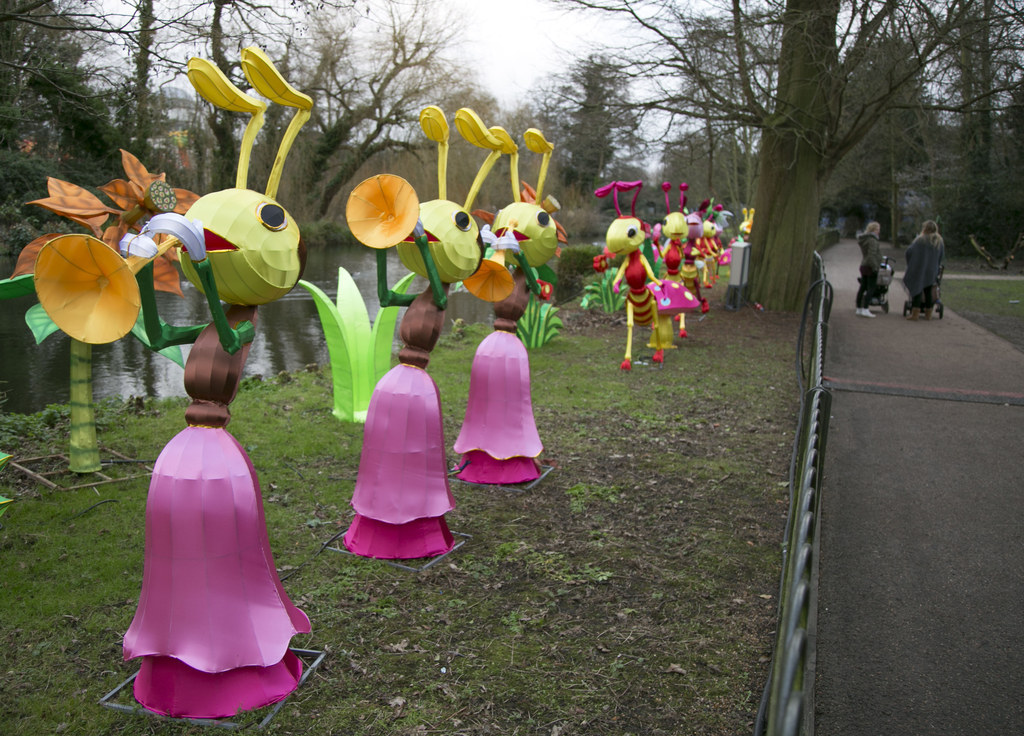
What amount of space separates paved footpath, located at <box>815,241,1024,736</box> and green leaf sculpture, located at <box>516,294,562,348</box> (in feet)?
12.6

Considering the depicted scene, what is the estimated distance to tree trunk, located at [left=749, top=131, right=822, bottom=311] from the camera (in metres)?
12.9

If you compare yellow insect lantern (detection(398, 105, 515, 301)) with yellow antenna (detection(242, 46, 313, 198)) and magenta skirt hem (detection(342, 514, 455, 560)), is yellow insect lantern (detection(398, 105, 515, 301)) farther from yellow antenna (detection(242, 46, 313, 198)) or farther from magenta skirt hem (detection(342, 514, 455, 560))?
magenta skirt hem (detection(342, 514, 455, 560))

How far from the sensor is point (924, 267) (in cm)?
1209

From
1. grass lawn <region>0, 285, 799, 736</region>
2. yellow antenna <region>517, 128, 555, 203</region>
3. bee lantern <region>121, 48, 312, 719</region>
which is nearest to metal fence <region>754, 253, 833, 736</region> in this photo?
grass lawn <region>0, 285, 799, 736</region>

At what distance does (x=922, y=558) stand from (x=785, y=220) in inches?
381

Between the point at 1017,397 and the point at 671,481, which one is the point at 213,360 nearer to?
the point at 671,481

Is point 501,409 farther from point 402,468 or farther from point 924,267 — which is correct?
point 924,267

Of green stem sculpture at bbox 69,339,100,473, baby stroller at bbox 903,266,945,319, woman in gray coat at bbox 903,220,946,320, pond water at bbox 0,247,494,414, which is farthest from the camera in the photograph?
baby stroller at bbox 903,266,945,319

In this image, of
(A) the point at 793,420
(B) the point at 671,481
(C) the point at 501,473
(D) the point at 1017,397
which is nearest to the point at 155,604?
(C) the point at 501,473

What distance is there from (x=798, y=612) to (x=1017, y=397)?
7610mm

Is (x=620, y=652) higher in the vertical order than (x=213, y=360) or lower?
lower

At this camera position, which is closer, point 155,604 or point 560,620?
point 155,604

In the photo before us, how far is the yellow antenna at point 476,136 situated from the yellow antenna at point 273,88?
1377mm

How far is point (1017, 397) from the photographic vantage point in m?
7.84
